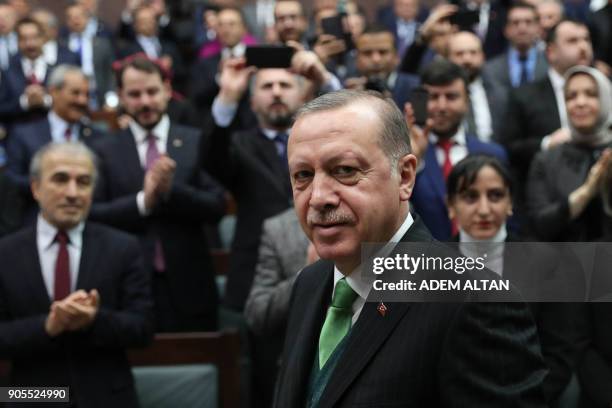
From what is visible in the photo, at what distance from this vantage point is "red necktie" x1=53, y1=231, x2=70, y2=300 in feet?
9.95

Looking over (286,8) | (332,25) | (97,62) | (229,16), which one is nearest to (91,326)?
(332,25)

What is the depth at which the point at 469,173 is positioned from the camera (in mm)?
3018

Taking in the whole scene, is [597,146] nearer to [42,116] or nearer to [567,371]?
[567,371]

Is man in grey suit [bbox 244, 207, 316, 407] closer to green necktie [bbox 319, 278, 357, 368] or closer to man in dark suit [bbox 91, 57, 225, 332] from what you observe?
man in dark suit [bbox 91, 57, 225, 332]

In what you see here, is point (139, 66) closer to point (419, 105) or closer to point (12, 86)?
point (419, 105)

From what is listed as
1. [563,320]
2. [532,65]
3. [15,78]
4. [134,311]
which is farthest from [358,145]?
[15,78]

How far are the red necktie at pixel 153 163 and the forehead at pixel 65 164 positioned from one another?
0.68m

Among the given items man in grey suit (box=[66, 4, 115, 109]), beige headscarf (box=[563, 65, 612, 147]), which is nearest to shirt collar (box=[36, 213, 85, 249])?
beige headscarf (box=[563, 65, 612, 147])

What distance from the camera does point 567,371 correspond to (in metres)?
2.68

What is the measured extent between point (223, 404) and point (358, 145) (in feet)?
6.71

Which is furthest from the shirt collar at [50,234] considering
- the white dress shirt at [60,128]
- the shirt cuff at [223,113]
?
the white dress shirt at [60,128]

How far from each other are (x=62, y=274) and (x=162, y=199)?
2.86 ft

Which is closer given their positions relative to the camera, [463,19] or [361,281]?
[361,281]

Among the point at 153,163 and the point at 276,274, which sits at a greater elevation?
the point at 153,163
